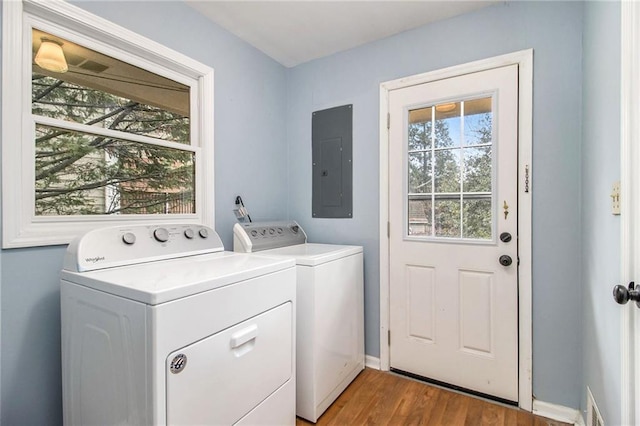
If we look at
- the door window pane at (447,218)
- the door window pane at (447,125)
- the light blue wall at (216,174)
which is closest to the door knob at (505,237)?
the door window pane at (447,218)

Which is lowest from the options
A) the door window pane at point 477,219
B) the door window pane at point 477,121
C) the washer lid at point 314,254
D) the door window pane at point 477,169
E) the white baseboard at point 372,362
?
the white baseboard at point 372,362

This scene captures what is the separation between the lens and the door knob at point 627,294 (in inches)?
34.0

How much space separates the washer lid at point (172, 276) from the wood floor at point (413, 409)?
3.24ft

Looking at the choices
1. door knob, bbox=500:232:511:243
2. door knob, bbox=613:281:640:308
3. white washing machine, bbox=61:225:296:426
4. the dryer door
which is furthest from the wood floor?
door knob, bbox=613:281:640:308

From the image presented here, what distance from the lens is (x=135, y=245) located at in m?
1.36

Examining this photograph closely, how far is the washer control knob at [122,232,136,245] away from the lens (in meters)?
1.33

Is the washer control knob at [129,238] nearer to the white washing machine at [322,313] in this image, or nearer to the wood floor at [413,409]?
the white washing machine at [322,313]

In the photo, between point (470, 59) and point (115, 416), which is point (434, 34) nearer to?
point (470, 59)

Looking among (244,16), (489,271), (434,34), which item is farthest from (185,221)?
(434,34)

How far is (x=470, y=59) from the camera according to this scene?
1.91 m

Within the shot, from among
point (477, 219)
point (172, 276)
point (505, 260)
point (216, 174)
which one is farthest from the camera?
point (216, 174)

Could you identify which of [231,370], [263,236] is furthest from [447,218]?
[231,370]

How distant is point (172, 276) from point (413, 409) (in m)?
1.57

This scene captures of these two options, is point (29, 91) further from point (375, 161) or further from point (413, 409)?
point (413, 409)
